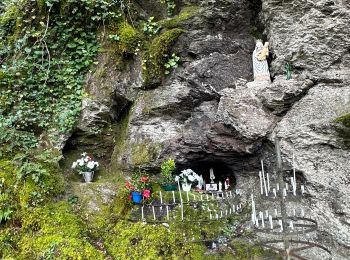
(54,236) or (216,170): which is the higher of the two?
(216,170)

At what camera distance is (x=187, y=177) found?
5457 mm

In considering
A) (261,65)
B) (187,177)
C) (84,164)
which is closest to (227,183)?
(187,177)

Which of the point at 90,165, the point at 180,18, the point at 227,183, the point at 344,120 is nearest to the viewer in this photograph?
the point at 344,120

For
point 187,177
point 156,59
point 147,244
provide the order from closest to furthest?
point 147,244 < point 187,177 < point 156,59

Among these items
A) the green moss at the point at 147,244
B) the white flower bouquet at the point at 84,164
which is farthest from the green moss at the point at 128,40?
the green moss at the point at 147,244

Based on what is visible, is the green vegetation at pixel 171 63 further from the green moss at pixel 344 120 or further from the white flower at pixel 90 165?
the green moss at pixel 344 120

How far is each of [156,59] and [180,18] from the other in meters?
1.02

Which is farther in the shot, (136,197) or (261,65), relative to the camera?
(261,65)

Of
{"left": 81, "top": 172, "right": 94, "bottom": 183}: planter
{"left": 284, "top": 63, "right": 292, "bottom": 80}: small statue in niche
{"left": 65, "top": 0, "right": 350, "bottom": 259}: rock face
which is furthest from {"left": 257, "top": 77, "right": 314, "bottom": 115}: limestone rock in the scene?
{"left": 81, "top": 172, "right": 94, "bottom": 183}: planter

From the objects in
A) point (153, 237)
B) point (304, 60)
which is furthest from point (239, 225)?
point (304, 60)

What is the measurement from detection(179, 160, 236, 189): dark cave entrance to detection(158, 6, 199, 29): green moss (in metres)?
2.71

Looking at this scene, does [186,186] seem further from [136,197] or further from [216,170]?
[216,170]

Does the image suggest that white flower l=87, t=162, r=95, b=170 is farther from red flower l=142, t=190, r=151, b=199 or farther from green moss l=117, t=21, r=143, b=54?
green moss l=117, t=21, r=143, b=54

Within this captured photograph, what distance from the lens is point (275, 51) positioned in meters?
5.69
